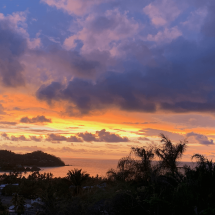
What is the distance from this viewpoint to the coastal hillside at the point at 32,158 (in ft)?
366

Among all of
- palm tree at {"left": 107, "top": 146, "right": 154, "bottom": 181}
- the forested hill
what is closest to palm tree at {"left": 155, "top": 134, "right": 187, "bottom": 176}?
palm tree at {"left": 107, "top": 146, "right": 154, "bottom": 181}

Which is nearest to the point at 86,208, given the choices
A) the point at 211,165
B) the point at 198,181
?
the point at 198,181

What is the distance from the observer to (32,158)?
394ft

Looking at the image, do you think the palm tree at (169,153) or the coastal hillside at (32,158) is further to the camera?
the coastal hillside at (32,158)

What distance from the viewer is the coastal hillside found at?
11150cm

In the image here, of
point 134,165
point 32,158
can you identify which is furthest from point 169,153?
point 32,158

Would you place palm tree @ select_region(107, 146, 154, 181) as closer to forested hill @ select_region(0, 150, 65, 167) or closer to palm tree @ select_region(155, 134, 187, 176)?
palm tree @ select_region(155, 134, 187, 176)

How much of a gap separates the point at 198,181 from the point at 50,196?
8976 mm

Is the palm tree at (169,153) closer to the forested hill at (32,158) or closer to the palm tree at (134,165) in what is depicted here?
the palm tree at (134,165)

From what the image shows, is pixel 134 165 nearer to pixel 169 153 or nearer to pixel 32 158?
pixel 169 153

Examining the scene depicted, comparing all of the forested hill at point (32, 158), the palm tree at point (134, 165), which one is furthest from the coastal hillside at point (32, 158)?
the palm tree at point (134, 165)

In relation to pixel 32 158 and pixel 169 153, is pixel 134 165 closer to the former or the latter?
pixel 169 153

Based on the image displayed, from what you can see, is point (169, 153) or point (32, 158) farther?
point (32, 158)

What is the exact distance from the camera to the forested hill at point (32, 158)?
4390 inches
